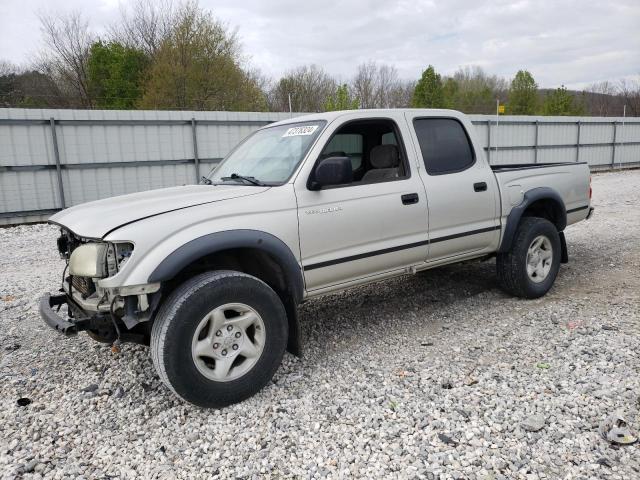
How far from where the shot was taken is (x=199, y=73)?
81.7 feet

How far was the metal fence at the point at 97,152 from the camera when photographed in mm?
10945

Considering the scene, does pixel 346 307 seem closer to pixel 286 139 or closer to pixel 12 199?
pixel 286 139

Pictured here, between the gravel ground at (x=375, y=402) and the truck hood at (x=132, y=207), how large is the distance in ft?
3.85

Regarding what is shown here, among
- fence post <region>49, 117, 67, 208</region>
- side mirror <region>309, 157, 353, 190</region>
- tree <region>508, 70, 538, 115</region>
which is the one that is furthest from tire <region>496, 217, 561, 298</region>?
tree <region>508, 70, 538, 115</region>

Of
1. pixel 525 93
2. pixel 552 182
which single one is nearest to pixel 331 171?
pixel 552 182

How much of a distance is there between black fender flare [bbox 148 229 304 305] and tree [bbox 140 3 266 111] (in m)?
21.7

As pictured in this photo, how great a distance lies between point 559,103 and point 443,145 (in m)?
34.6

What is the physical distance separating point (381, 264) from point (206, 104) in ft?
73.0

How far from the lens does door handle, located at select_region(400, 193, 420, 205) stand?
12.6 ft

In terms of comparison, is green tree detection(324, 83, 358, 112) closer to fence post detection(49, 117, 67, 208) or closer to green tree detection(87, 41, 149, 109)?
green tree detection(87, 41, 149, 109)

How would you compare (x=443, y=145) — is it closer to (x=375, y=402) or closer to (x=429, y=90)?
(x=375, y=402)

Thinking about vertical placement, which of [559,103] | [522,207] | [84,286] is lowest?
[84,286]

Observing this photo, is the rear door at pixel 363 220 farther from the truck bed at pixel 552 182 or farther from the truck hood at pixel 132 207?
the truck bed at pixel 552 182

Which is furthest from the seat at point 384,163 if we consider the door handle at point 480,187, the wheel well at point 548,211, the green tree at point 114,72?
the green tree at point 114,72
